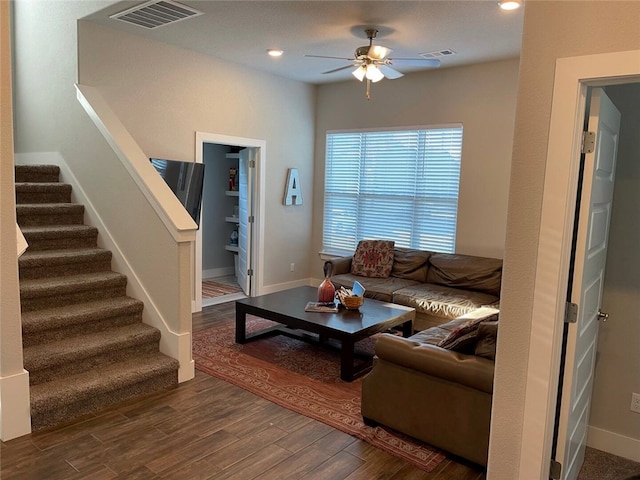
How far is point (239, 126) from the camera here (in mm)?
5926

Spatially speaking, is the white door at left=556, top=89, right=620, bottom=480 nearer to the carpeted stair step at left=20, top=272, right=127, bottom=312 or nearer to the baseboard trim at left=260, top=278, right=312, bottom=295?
the carpeted stair step at left=20, top=272, right=127, bottom=312

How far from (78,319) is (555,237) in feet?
10.5

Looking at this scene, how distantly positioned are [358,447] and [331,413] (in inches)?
17.3

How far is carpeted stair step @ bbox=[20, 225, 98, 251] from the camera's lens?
4.02 meters

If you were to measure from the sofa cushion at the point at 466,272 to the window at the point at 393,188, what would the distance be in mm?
410

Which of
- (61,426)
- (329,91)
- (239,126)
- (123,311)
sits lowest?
(61,426)

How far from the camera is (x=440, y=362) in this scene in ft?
8.93

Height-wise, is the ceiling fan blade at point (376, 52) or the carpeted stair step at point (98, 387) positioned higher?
the ceiling fan blade at point (376, 52)

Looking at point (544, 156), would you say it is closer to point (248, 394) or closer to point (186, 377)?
point (248, 394)

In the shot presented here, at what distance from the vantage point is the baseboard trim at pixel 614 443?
9.10 feet

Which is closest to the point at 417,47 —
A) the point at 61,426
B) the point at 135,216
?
the point at 135,216

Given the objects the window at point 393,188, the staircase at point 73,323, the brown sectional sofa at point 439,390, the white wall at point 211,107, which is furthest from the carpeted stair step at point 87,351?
the window at point 393,188

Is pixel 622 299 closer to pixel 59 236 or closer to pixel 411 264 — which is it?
pixel 411 264

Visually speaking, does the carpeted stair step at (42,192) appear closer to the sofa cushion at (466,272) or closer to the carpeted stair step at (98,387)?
the carpeted stair step at (98,387)
